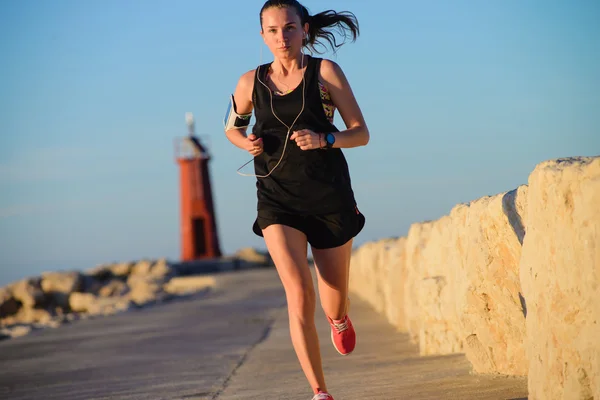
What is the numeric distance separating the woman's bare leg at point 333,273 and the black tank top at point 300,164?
22cm

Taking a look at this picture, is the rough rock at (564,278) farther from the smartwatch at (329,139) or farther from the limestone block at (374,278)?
the limestone block at (374,278)

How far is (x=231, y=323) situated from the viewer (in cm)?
1217

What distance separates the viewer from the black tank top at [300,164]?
A: 4.20 metres

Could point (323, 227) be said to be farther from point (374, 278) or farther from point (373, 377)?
point (374, 278)

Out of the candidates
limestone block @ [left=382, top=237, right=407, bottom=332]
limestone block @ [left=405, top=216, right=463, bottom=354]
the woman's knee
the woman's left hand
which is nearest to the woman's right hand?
the woman's left hand

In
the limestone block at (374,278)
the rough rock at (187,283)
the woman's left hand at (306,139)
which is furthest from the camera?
the rough rock at (187,283)

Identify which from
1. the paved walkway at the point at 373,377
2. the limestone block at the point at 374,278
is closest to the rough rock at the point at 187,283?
the limestone block at the point at 374,278

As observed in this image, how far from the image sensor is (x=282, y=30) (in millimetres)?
4297

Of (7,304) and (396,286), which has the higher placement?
(396,286)

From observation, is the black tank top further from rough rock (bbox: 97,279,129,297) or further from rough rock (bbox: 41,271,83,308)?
rough rock (bbox: 41,271,83,308)

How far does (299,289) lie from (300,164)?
60 centimetres

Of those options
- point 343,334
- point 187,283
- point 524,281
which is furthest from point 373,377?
point 187,283

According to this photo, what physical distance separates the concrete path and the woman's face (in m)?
1.83

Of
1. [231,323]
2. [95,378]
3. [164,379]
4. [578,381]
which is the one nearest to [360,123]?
[578,381]
